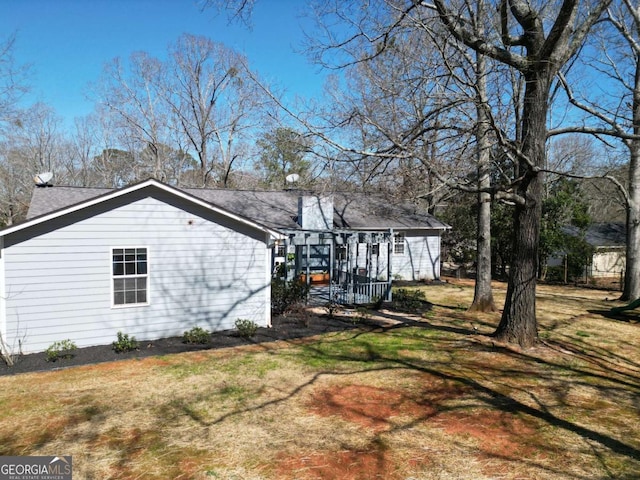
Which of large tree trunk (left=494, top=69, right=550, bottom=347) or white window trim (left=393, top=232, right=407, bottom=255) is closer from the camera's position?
large tree trunk (left=494, top=69, right=550, bottom=347)

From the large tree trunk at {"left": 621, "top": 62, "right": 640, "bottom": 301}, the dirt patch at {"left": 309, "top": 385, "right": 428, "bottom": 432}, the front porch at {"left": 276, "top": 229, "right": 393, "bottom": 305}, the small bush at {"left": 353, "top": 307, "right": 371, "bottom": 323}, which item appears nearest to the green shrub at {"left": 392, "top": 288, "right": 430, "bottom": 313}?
the front porch at {"left": 276, "top": 229, "right": 393, "bottom": 305}

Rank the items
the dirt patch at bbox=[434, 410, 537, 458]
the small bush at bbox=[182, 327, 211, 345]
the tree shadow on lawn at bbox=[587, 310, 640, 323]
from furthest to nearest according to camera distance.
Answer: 1. the tree shadow on lawn at bbox=[587, 310, 640, 323]
2. the small bush at bbox=[182, 327, 211, 345]
3. the dirt patch at bbox=[434, 410, 537, 458]

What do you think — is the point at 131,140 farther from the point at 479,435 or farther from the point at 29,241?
the point at 479,435

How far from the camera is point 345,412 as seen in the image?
19.9ft

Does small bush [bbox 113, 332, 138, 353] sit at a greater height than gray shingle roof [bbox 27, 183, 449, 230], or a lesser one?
lesser

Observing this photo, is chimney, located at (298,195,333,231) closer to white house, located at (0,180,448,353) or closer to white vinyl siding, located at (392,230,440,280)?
white vinyl siding, located at (392,230,440,280)

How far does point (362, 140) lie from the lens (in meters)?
Answer: 10.3

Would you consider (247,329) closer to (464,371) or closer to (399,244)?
(464,371)

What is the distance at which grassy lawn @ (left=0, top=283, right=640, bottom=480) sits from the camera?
4.68m

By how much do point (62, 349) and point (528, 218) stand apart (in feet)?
34.2

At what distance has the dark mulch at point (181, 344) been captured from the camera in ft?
26.8

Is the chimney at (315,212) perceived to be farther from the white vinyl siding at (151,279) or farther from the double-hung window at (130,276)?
the double-hung window at (130,276)

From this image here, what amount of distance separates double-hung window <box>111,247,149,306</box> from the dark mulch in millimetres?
1050

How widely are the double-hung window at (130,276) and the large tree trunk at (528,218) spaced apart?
8426mm
